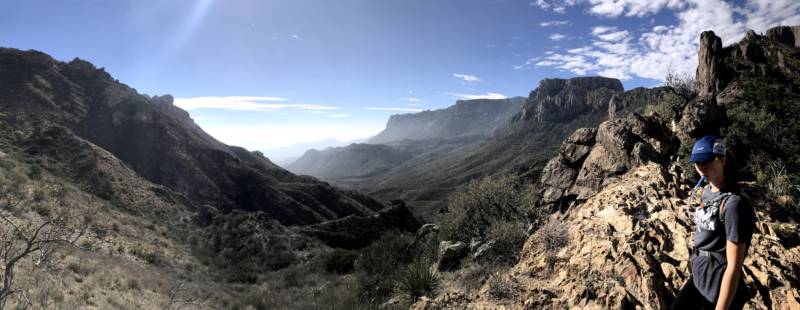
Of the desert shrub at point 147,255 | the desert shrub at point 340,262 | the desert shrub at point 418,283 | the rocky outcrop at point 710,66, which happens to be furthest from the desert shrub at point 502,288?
the desert shrub at point 147,255

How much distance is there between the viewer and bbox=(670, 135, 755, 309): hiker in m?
2.82

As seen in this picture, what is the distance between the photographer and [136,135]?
153 feet

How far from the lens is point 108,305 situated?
31.8ft

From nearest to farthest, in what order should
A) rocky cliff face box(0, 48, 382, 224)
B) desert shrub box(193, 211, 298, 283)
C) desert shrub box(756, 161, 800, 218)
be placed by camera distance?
1. desert shrub box(756, 161, 800, 218)
2. desert shrub box(193, 211, 298, 283)
3. rocky cliff face box(0, 48, 382, 224)

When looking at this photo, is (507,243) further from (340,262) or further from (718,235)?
(340,262)

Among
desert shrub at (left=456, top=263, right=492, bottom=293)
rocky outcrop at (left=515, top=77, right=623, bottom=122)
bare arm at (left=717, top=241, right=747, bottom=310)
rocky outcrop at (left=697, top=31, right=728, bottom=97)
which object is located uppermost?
rocky outcrop at (left=515, top=77, right=623, bottom=122)

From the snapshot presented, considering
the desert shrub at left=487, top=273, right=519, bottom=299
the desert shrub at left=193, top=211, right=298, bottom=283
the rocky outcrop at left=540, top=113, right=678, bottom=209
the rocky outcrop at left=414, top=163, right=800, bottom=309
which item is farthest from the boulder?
the desert shrub at left=193, top=211, right=298, bottom=283

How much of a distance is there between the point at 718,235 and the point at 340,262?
677 inches

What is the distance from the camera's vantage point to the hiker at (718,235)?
9.27 feet

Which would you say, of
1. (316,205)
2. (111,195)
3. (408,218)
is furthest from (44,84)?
(408,218)

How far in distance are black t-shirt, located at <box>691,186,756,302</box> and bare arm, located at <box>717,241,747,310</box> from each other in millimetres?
59

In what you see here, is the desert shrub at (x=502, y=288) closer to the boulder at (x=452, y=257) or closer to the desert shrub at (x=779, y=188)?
the boulder at (x=452, y=257)

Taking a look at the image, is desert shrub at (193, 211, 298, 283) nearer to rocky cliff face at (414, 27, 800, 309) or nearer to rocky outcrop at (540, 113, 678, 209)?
rocky outcrop at (540, 113, 678, 209)

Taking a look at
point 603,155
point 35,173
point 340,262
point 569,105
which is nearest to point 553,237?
point 603,155
